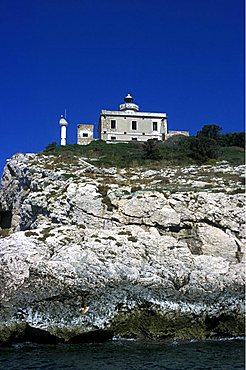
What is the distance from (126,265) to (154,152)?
2892 centimetres

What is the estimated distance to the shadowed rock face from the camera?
19078 millimetres

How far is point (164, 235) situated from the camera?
984 inches

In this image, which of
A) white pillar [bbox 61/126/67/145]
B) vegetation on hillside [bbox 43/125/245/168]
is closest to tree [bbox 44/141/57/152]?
vegetation on hillside [bbox 43/125/245/168]

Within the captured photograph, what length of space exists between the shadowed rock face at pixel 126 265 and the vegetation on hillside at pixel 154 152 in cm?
1525

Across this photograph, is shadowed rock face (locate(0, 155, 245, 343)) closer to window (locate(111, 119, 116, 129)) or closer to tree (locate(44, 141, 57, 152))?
tree (locate(44, 141, 57, 152))

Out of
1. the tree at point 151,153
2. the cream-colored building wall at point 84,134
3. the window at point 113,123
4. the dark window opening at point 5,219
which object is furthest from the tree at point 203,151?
the dark window opening at point 5,219

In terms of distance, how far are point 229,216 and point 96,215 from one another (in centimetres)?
832

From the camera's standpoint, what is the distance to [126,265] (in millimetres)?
21266

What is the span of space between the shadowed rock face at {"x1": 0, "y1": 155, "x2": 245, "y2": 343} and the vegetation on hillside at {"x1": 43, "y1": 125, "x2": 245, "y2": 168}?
50.0 feet

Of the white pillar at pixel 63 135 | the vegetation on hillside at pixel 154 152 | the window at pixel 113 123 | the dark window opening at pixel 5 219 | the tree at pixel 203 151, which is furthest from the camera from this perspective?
the window at pixel 113 123

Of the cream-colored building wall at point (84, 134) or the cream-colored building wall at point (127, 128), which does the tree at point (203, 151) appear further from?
the cream-colored building wall at point (84, 134)

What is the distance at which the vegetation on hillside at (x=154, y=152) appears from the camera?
1799 inches

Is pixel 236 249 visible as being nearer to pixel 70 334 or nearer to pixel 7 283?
pixel 70 334

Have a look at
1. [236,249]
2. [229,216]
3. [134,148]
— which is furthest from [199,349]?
[134,148]
